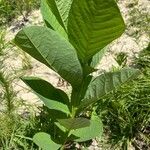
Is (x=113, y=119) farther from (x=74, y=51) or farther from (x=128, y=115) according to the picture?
(x=74, y=51)

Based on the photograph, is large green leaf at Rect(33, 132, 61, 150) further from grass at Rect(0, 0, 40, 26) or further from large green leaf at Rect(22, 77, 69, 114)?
grass at Rect(0, 0, 40, 26)

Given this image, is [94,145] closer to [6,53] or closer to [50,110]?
[50,110]

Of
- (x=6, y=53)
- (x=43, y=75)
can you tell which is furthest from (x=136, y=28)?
(x=6, y=53)

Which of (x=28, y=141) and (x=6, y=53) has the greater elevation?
(x=6, y=53)

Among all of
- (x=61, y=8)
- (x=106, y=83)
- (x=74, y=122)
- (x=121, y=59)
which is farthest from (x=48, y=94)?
(x=121, y=59)

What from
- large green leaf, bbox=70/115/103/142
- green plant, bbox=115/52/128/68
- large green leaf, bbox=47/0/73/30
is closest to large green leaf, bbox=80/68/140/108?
large green leaf, bbox=70/115/103/142

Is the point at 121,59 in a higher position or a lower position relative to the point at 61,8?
lower

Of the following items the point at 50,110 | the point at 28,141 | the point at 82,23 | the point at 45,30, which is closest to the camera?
the point at 82,23
